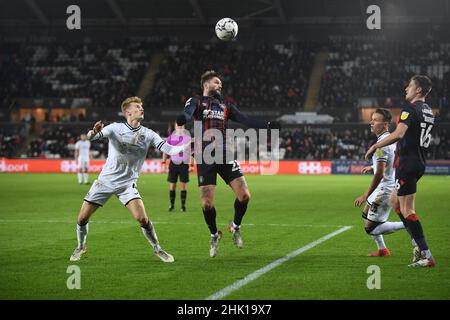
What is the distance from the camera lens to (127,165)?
977cm

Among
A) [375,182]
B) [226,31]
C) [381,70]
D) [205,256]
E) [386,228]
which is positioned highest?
[381,70]

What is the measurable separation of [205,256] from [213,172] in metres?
1.26

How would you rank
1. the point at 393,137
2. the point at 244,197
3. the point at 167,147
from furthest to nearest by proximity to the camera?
the point at 244,197 < the point at 167,147 < the point at 393,137

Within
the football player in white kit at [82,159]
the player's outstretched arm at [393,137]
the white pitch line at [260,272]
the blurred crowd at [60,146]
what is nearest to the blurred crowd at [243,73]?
the blurred crowd at [60,146]

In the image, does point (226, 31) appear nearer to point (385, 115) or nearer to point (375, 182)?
point (385, 115)

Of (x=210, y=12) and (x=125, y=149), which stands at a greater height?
(x=210, y=12)

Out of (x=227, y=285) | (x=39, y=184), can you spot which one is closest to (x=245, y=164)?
(x=39, y=184)

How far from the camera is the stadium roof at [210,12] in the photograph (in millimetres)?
50312

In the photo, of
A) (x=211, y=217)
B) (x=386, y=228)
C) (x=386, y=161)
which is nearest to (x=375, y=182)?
(x=386, y=161)

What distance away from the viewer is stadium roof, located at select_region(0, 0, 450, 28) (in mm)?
50312

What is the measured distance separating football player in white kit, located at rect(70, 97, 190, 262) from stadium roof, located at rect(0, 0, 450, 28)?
40.7 m

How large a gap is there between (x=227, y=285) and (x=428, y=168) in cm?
3435

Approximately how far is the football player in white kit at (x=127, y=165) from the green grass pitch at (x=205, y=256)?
65cm
